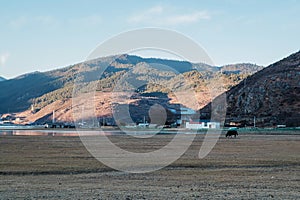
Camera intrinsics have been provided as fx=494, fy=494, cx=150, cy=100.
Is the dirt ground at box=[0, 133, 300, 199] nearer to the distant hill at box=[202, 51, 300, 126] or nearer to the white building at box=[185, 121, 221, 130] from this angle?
the white building at box=[185, 121, 221, 130]

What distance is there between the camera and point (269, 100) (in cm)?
→ 14875

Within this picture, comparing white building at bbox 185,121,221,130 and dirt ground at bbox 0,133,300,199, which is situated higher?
white building at bbox 185,121,221,130

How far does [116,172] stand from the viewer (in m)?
27.8

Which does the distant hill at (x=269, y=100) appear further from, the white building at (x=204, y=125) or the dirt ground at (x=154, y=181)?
the dirt ground at (x=154, y=181)

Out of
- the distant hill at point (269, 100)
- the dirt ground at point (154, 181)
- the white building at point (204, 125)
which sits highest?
the distant hill at point (269, 100)

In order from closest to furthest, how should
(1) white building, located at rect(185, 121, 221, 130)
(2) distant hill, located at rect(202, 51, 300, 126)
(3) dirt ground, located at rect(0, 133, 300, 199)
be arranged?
(3) dirt ground, located at rect(0, 133, 300, 199), (1) white building, located at rect(185, 121, 221, 130), (2) distant hill, located at rect(202, 51, 300, 126)

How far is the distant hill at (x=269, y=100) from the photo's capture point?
454 ft

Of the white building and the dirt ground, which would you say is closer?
the dirt ground

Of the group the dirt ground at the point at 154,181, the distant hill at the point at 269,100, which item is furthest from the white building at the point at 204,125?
the dirt ground at the point at 154,181

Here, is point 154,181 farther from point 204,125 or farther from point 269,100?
point 269,100

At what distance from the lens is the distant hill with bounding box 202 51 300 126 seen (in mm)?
138262

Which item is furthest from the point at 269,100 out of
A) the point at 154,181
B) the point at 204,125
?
the point at 154,181

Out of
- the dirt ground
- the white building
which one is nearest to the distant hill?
the white building

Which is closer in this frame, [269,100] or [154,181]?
[154,181]
